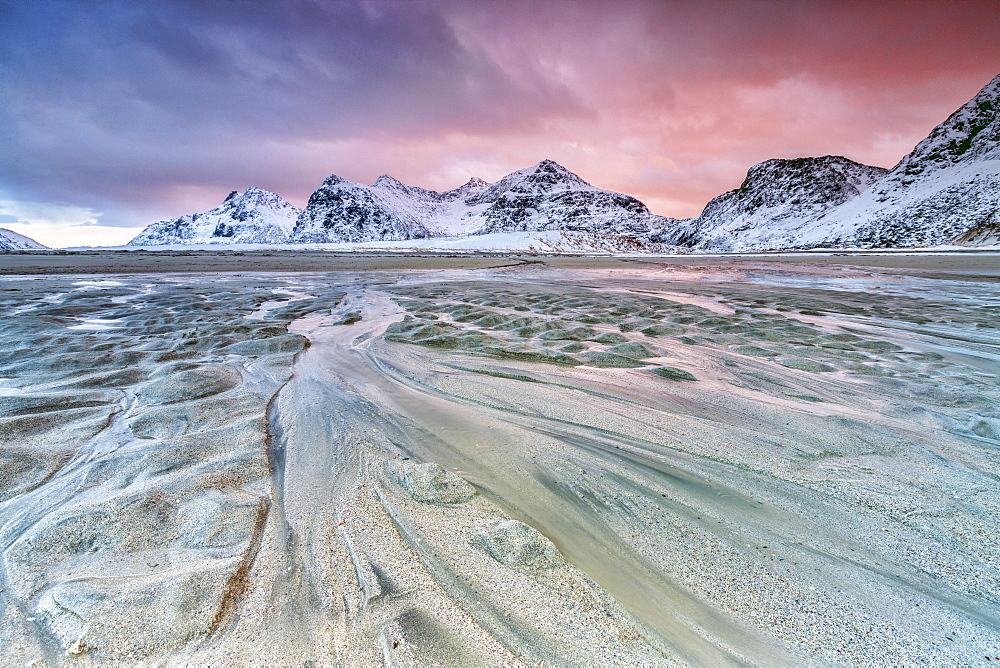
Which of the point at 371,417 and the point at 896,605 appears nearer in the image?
the point at 896,605

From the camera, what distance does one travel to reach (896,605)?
133 centimetres

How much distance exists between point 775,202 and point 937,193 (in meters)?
72.5

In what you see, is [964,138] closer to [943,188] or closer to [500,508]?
[943,188]

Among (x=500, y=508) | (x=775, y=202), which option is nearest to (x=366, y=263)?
(x=500, y=508)

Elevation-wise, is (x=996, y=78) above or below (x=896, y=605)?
above

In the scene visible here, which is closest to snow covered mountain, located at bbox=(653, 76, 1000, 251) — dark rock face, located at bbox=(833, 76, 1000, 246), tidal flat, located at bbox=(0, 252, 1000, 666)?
dark rock face, located at bbox=(833, 76, 1000, 246)

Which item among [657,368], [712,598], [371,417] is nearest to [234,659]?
[712,598]

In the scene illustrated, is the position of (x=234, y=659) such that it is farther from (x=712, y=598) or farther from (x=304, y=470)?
(x=712, y=598)

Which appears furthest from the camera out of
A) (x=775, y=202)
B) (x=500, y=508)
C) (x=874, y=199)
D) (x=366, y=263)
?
(x=775, y=202)

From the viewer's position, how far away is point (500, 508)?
1894 mm

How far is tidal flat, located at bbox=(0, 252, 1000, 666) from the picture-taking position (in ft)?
4.00

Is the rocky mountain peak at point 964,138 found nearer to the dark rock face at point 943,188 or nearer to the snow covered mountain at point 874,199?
the dark rock face at point 943,188

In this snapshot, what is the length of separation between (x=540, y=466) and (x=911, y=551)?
1492 millimetres

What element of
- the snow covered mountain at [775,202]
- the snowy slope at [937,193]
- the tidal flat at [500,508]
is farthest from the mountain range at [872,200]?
the tidal flat at [500,508]
